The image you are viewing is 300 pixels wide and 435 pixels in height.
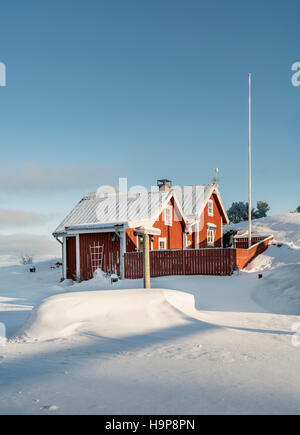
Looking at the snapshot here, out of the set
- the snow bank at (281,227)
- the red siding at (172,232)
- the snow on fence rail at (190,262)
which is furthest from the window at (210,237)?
the snow bank at (281,227)

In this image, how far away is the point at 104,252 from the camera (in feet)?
80.8

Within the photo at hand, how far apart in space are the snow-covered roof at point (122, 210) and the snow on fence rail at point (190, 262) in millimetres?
2333

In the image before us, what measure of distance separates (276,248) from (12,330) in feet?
71.2

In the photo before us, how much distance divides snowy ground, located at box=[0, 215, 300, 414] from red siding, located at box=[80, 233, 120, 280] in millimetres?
10685

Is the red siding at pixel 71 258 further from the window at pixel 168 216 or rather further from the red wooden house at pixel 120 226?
the window at pixel 168 216

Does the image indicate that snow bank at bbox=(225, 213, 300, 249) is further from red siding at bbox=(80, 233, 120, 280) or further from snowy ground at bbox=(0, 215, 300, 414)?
snowy ground at bbox=(0, 215, 300, 414)

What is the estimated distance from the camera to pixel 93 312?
9453mm

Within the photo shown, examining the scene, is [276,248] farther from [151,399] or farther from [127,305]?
[151,399]

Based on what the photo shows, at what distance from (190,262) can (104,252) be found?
605 centimetres

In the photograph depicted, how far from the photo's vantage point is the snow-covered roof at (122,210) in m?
24.8

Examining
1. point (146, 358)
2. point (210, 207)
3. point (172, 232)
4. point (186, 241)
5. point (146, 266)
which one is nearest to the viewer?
point (146, 358)

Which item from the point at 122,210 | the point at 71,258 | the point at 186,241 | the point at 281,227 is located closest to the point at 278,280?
the point at 122,210

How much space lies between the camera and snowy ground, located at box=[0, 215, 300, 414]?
4.76 metres

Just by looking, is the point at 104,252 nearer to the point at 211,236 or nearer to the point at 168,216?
the point at 168,216
